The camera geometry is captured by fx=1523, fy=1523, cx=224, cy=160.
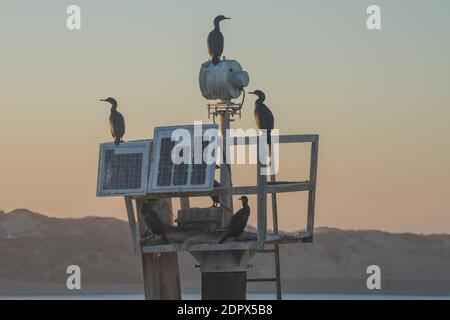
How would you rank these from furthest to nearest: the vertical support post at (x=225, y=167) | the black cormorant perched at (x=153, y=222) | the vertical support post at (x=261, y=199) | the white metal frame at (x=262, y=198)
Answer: the black cormorant perched at (x=153, y=222) → the vertical support post at (x=225, y=167) → the white metal frame at (x=262, y=198) → the vertical support post at (x=261, y=199)

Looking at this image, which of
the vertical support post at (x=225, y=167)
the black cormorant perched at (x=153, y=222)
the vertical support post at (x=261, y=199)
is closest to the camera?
the vertical support post at (x=261, y=199)

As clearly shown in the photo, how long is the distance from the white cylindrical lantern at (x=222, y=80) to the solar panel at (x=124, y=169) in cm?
241

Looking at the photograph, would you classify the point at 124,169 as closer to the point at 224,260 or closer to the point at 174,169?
the point at 174,169

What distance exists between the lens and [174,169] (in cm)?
4375

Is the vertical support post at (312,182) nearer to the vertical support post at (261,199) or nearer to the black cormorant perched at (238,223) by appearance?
the black cormorant perched at (238,223)

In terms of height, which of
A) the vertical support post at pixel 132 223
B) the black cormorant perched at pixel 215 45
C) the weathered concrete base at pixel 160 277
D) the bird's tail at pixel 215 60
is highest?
the black cormorant perched at pixel 215 45

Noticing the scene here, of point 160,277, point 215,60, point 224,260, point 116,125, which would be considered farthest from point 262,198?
point 160,277

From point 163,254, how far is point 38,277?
14883cm

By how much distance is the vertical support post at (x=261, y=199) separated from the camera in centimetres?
4247

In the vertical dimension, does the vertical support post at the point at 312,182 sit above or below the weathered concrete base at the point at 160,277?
above

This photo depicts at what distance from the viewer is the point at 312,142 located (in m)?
44.4

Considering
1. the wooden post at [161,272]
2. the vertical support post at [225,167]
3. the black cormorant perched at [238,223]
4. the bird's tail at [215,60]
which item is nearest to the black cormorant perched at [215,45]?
the bird's tail at [215,60]
